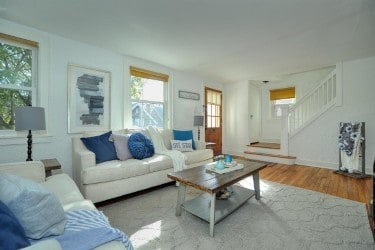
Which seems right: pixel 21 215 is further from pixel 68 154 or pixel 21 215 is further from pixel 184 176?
pixel 68 154

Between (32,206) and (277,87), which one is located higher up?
(277,87)

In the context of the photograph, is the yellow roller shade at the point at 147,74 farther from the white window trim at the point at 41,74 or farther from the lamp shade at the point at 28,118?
the lamp shade at the point at 28,118

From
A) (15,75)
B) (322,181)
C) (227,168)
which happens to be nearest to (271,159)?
(322,181)

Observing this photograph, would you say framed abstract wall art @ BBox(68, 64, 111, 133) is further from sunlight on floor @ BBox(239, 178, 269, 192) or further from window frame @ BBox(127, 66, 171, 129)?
sunlight on floor @ BBox(239, 178, 269, 192)

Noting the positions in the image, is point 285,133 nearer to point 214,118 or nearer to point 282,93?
point 282,93

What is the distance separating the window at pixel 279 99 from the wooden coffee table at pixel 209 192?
4.30 m

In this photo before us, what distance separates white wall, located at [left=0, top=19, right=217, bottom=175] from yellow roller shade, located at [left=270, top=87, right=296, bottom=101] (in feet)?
15.6

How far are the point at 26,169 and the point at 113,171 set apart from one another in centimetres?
84

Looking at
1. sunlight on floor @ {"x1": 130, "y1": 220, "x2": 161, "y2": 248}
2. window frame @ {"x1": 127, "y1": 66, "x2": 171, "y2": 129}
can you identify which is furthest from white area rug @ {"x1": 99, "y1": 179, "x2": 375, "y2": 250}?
window frame @ {"x1": 127, "y1": 66, "x2": 171, "y2": 129}

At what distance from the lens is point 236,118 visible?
232 inches

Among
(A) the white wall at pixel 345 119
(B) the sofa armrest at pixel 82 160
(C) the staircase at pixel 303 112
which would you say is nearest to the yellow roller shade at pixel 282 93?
(C) the staircase at pixel 303 112

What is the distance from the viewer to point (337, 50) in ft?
10.8

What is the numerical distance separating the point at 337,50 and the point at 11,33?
16.9 ft

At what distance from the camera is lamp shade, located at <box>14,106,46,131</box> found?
1977mm
